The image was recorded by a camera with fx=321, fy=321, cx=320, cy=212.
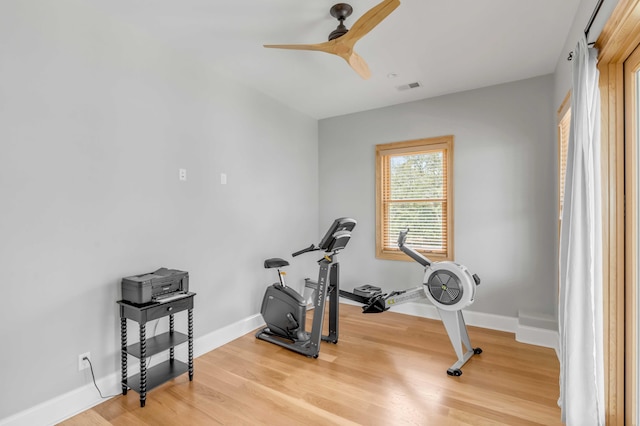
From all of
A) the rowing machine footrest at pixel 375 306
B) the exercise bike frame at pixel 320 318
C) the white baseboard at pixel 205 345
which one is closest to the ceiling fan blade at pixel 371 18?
the exercise bike frame at pixel 320 318

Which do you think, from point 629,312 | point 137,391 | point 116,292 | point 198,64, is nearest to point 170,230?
point 116,292

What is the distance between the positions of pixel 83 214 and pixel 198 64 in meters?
1.73

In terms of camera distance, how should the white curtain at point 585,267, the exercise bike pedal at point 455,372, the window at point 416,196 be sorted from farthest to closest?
the window at point 416,196 → the exercise bike pedal at point 455,372 → the white curtain at point 585,267

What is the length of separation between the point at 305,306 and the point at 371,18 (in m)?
2.55

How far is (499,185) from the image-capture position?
3.67m

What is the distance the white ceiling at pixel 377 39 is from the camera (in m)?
2.28

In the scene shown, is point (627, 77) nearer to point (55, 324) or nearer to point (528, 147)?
point (528, 147)

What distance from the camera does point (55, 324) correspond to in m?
2.11

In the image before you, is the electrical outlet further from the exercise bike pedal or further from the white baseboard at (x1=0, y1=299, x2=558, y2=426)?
the exercise bike pedal

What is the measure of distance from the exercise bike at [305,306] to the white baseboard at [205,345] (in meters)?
0.36

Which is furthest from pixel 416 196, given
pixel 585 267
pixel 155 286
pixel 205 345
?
pixel 155 286

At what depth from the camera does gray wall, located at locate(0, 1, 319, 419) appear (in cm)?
196

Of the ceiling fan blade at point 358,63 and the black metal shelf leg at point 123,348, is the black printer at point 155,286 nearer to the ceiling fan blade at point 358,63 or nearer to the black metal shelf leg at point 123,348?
the black metal shelf leg at point 123,348

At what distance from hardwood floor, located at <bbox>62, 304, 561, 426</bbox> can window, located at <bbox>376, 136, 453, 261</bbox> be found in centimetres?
126
